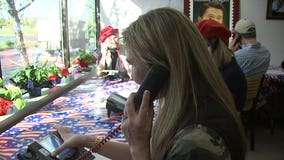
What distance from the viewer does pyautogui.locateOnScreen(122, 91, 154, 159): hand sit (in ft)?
2.87

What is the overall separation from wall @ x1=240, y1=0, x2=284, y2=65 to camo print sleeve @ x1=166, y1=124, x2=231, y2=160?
13.9ft

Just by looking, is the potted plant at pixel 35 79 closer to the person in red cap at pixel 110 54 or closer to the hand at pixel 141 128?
the person in red cap at pixel 110 54

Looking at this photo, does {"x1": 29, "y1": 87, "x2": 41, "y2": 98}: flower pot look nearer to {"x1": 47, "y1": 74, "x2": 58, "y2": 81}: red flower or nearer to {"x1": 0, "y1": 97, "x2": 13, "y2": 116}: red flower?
{"x1": 47, "y1": 74, "x2": 58, "y2": 81}: red flower

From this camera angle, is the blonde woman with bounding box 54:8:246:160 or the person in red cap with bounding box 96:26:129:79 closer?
the blonde woman with bounding box 54:8:246:160

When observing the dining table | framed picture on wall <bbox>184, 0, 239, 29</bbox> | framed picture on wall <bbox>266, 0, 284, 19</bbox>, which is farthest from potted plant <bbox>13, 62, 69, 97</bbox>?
framed picture on wall <bbox>266, 0, 284, 19</bbox>

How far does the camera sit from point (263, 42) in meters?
4.69

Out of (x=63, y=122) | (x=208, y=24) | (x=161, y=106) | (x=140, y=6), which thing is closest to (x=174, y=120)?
(x=161, y=106)

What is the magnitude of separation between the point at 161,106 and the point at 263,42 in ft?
13.9

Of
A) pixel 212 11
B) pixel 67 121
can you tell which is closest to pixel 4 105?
pixel 67 121

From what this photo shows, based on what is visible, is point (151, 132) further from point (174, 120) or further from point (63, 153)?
point (63, 153)

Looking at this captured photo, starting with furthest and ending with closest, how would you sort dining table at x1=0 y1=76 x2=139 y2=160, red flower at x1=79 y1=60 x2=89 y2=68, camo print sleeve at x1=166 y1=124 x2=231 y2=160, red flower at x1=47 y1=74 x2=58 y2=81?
red flower at x1=79 y1=60 x2=89 y2=68
red flower at x1=47 y1=74 x2=58 y2=81
dining table at x1=0 y1=76 x2=139 y2=160
camo print sleeve at x1=166 y1=124 x2=231 y2=160

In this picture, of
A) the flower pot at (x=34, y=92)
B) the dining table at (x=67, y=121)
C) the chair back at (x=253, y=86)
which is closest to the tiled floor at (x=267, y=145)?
the chair back at (x=253, y=86)

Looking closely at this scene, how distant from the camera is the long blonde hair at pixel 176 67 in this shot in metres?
0.82

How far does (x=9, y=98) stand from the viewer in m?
1.88
